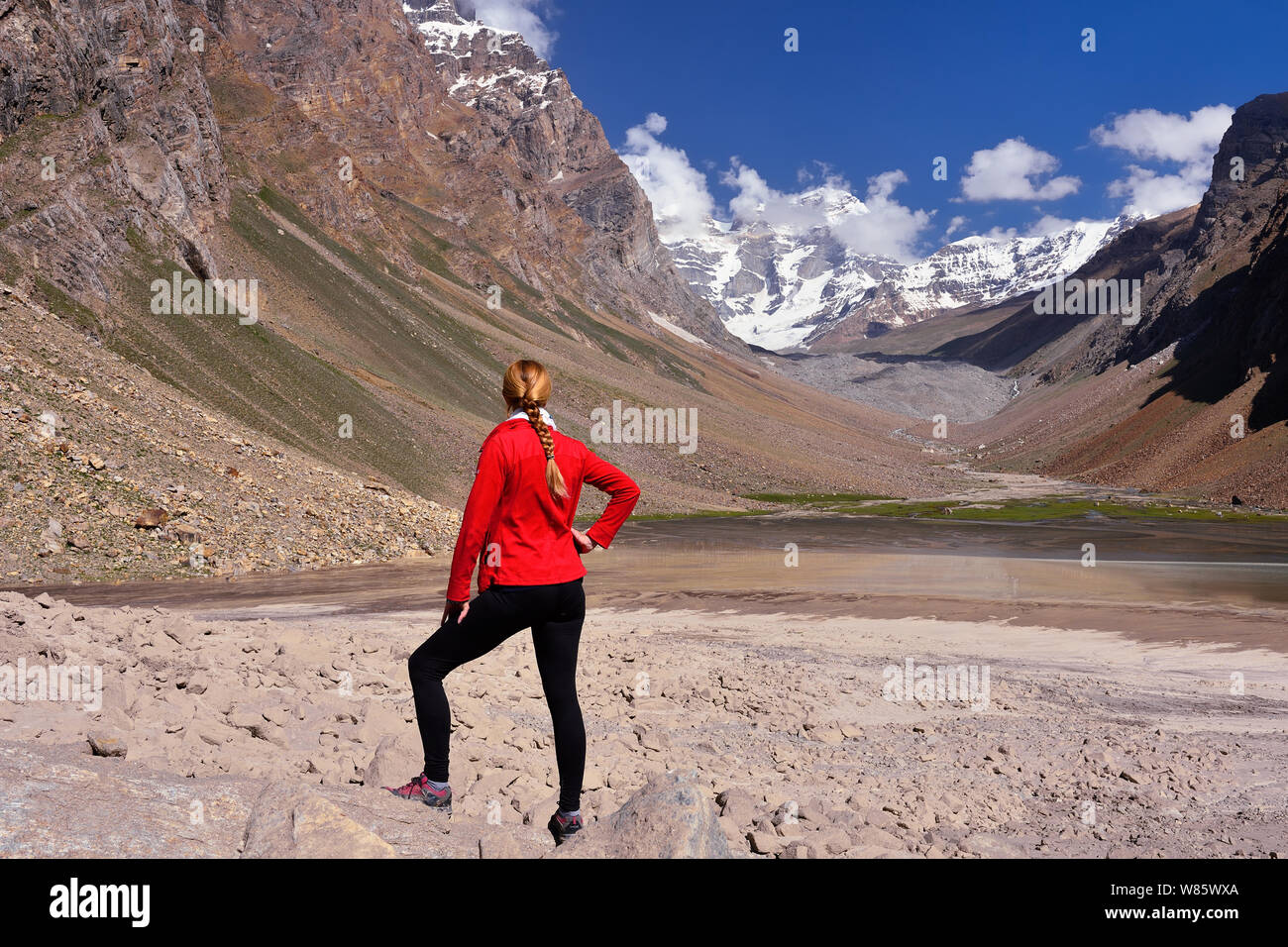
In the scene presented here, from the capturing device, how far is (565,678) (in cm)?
522

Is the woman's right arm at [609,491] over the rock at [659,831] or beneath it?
over

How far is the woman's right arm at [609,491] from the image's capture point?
5.47 meters

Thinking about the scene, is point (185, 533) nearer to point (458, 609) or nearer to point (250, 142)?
point (458, 609)

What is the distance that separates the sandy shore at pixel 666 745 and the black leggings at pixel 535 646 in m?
0.46

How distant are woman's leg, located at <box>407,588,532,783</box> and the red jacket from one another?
0.13 meters

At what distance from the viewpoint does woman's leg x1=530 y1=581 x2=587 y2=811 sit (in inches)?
203

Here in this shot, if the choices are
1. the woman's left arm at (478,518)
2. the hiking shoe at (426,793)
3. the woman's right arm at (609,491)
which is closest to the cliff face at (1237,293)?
the woman's right arm at (609,491)

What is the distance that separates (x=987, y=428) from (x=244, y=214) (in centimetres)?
14255

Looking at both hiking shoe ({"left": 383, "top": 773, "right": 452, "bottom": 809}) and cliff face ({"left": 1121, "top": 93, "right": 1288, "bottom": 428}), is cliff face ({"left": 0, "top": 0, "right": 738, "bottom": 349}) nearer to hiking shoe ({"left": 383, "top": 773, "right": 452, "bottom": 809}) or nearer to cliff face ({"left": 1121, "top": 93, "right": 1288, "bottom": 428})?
hiking shoe ({"left": 383, "top": 773, "right": 452, "bottom": 809})

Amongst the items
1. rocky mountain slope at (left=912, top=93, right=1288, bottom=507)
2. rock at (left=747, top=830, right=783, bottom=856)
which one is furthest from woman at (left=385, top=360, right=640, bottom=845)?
rocky mountain slope at (left=912, top=93, right=1288, bottom=507)

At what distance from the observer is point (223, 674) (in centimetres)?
782

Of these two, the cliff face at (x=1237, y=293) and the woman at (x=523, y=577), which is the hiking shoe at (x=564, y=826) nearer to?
the woman at (x=523, y=577)

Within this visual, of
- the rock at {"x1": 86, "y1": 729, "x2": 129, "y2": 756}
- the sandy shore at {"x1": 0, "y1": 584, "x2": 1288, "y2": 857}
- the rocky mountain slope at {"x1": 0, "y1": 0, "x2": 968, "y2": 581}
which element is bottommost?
the sandy shore at {"x1": 0, "y1": 584, "x2": 1288, "y2": 857}

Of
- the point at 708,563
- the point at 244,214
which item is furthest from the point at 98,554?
the point at 244,214
